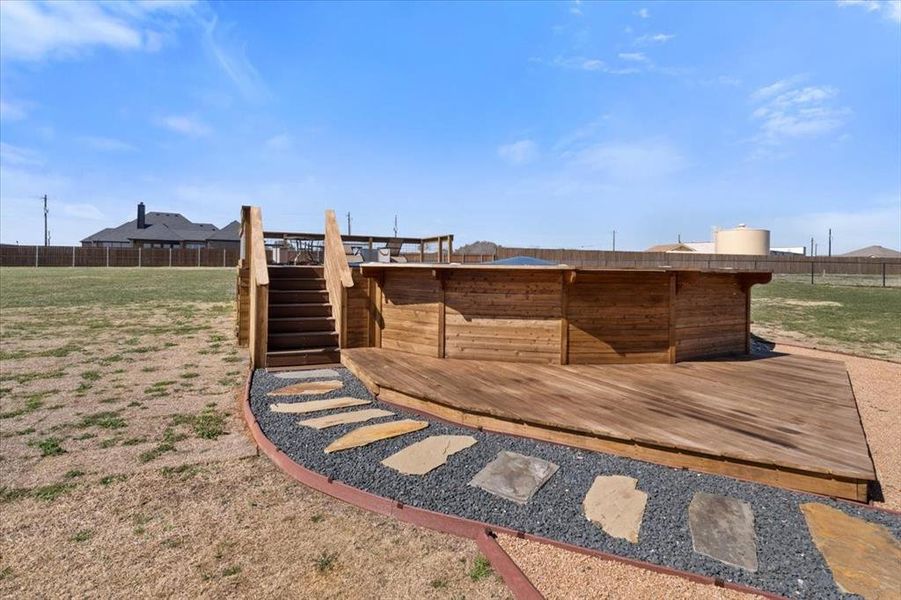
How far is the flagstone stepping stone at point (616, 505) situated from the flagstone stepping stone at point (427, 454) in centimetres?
112

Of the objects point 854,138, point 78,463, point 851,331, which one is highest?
point 854,138

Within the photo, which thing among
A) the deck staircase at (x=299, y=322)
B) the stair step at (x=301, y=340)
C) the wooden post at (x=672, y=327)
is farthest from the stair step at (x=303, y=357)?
the wooden post at (x=672, y=327)

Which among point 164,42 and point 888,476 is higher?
point 164,42

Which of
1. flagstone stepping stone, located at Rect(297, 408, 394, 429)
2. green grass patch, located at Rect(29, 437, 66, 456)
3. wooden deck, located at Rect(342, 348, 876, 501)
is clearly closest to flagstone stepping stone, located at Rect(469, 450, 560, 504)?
wooden deck, located at Rect(342, 348, 876, 501)

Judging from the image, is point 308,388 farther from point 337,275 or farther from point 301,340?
point 337,275

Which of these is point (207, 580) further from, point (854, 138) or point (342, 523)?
point (854, 138)

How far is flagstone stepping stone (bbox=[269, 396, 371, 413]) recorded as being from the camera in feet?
15.3

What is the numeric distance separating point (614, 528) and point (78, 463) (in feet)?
13.5

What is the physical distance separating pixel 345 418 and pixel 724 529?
3.25 meters

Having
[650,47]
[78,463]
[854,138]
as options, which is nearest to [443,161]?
[650,47]

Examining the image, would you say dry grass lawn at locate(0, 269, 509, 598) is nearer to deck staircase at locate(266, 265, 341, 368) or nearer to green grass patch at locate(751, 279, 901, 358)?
deck staircase at locate(266, 265, 341, 368)

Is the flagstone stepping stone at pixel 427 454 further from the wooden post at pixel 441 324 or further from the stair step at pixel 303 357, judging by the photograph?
the stair step at pixel 303 357

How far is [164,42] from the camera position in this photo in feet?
36.9

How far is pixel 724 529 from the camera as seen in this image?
99.1 inches
